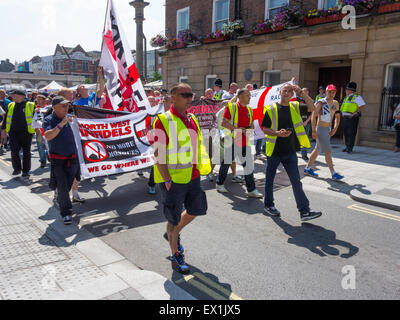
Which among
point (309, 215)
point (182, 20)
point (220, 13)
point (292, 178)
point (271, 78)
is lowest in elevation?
point (309, 215)

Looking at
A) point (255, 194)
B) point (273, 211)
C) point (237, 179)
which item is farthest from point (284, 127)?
point (237, 179)

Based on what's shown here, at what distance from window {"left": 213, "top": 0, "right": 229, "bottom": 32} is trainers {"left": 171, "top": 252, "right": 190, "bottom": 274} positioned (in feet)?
52.9

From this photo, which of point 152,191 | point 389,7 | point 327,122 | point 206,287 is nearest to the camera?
point 206,287

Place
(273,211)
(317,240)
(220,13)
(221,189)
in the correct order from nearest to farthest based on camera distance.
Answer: (317,240), (273,211), (221,189), (220,13)

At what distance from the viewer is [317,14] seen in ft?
41.9

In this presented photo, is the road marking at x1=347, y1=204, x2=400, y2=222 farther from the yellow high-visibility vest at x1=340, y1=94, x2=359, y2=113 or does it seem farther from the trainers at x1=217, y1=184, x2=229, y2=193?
the yellow high-visibility vest at x1=340, y1=94, x2=359, y2=113

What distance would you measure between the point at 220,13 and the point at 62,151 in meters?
15.2

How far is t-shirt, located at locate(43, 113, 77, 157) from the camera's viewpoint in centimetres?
506

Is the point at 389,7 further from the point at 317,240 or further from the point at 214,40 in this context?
the point at 317,240

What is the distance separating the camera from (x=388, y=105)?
11922mm

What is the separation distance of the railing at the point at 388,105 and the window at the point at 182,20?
12.2 meters

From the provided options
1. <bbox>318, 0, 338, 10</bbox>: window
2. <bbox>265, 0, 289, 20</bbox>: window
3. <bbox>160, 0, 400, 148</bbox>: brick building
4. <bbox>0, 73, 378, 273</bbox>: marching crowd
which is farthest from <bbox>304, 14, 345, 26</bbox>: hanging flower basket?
<bbox>0, 73, 378, 273</bbox>: marching crowd

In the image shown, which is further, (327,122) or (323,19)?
(323,19)

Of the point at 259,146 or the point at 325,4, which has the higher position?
the point at 325,4
